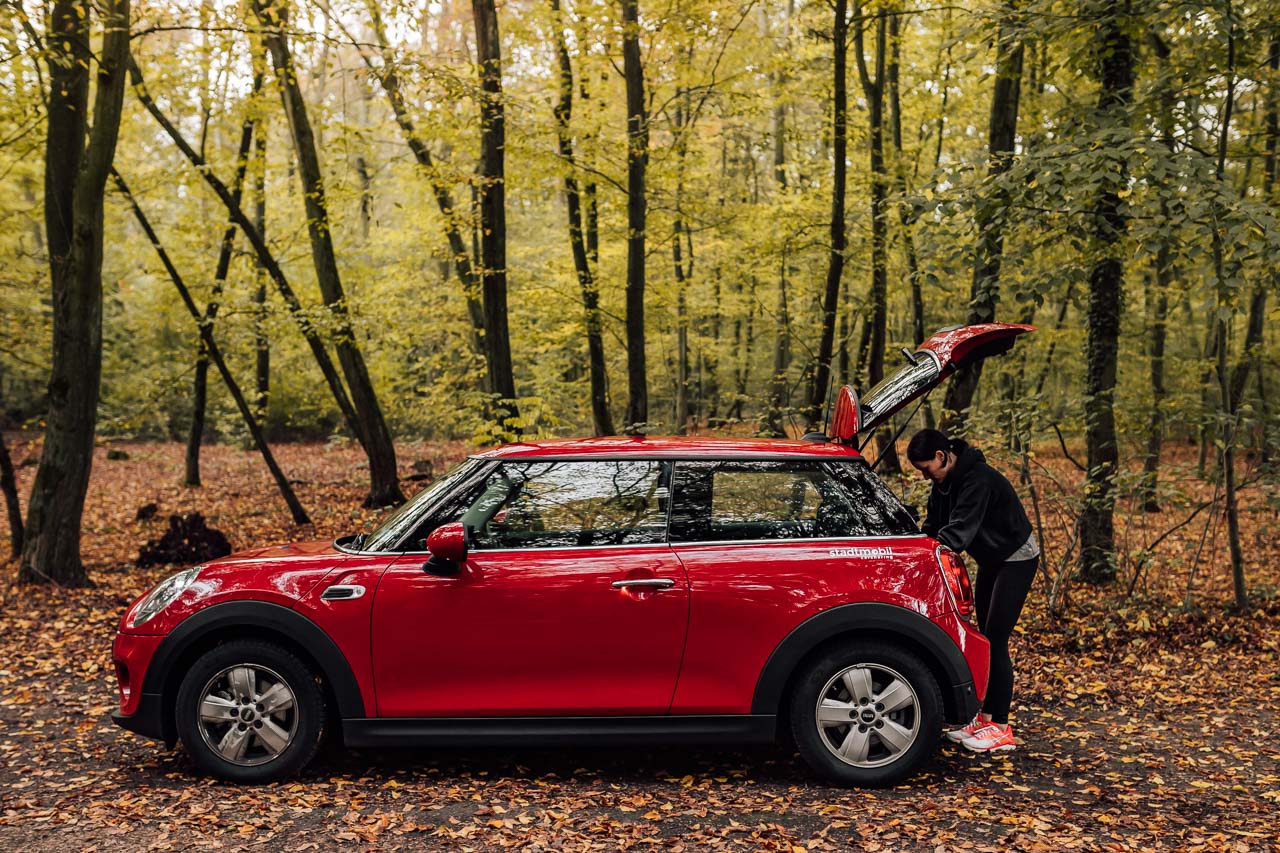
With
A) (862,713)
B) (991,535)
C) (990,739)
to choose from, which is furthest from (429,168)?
(990,739)

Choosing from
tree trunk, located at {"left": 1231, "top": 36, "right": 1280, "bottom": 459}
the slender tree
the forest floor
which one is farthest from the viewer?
tree trunk, located at {"left": 1231, "top": 36, "right": 1280, "bottom": 459}

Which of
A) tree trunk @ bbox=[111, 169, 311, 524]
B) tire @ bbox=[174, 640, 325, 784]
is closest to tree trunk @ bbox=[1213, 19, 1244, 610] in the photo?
tire @ bbox=[174, 640, 325, 784]

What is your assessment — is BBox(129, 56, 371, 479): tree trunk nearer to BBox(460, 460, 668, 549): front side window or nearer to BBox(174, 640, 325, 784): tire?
BBox(174, 640, 325, 784): tire

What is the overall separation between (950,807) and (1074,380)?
2015 centimetres

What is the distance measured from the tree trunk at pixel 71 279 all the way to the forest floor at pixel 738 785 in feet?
8.07

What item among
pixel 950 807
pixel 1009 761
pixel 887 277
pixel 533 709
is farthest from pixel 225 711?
pixel 887 277

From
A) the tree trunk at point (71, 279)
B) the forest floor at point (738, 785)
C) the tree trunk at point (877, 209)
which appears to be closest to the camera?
the forest floor at point (738, 785)

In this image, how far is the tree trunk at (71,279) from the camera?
9586 mm

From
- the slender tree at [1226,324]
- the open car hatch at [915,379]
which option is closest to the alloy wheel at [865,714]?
the open car hatch at [915,379]

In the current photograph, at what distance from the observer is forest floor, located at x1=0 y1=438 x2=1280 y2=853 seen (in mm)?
4039

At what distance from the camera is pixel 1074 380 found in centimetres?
2228

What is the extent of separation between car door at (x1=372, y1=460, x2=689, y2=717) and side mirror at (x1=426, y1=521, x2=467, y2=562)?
A: 17 centimetres

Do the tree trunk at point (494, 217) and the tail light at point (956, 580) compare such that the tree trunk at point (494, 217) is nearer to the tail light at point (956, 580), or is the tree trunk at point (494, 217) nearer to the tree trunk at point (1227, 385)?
the tree trunk at point (1227, 385)

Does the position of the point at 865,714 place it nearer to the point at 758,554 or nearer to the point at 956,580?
the point at 956,580
